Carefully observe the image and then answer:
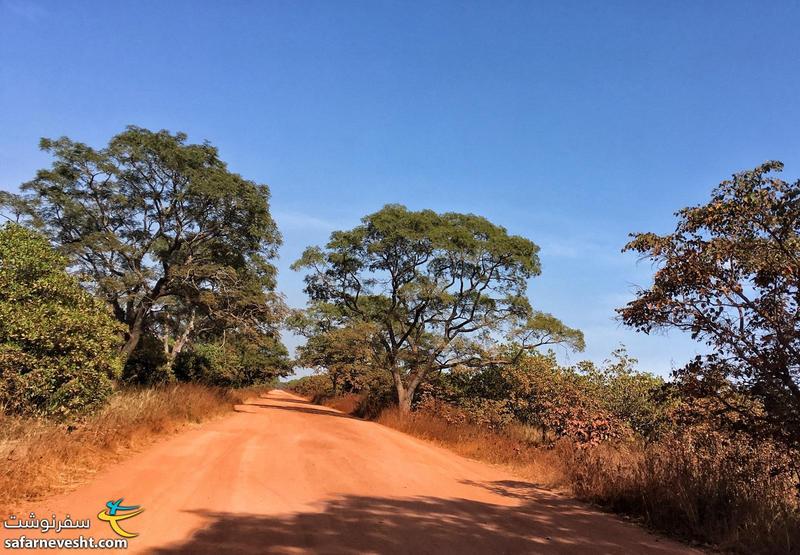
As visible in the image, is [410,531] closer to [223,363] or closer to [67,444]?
[67,444]

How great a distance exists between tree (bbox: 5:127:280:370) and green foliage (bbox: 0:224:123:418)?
8790 mm

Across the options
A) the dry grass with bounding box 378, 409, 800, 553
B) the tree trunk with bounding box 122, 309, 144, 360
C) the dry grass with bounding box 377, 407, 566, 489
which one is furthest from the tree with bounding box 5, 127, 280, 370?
the dry grass with bounding box 378, 409, 800, 553

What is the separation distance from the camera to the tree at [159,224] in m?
19.5

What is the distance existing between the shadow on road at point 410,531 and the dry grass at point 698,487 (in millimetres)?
817

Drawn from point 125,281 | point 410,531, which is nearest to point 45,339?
point 410,531

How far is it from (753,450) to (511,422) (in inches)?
487

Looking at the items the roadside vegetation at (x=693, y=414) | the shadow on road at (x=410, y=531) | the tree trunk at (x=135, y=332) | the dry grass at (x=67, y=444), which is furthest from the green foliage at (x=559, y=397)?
the tree trunk at (x=135, y=332)

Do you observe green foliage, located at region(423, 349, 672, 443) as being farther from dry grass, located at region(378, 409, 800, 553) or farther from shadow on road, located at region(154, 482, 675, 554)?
shadow on road, located at region(154, 482, 675, 554)

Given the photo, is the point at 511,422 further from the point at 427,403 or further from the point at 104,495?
the point at 104,495

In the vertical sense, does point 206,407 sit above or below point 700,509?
below

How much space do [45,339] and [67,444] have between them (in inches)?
105

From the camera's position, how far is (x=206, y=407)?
17.5m

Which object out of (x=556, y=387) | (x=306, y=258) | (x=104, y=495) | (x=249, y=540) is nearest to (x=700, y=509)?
(x=249, y=540)

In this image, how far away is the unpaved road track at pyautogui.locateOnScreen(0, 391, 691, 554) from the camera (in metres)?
4.84
